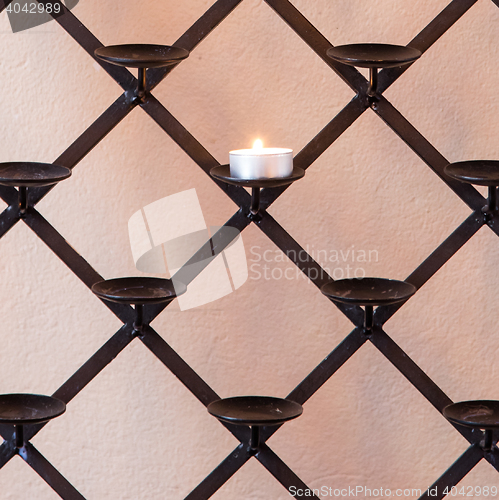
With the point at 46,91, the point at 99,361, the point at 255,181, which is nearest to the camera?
the point at 255,181

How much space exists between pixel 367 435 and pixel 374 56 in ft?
1.35

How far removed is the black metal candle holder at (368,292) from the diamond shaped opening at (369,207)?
0.43ft

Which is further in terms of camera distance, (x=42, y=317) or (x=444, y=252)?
(x=42, y=317)

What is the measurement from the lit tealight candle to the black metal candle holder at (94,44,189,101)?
85 millimetres

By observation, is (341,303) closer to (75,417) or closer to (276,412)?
(276,412)

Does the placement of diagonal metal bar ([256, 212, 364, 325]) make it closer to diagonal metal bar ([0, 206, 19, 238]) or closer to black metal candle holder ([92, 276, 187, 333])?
black metal candle holder ([92, 276, 187, 333])

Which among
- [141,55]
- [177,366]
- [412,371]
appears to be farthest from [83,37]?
[412,371]

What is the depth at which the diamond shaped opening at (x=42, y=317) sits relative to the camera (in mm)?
753

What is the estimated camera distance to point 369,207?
734 millimetres

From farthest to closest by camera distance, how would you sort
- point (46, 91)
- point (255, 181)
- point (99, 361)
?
point (46, 91) < point (99, 361) < point (255, 181)

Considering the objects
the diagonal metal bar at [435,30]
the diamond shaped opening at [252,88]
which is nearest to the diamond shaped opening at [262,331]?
the diamond shaped opening at [252,88]

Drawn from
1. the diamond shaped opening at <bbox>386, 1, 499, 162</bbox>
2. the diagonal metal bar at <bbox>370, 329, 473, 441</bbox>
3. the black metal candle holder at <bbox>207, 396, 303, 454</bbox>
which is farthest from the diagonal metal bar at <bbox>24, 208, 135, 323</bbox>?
the diamond shaped opening at <bbox>386, 1, 499, 162</bbox>

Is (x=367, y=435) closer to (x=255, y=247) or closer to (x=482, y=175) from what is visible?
(x=255, y=247)

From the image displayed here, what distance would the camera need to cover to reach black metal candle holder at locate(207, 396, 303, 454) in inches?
22.2
